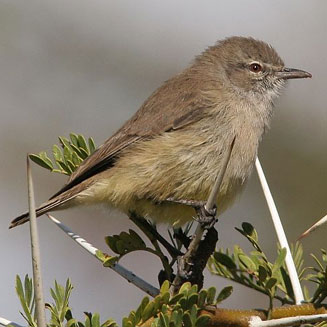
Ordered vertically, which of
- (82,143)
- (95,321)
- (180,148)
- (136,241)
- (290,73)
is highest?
(290,73)

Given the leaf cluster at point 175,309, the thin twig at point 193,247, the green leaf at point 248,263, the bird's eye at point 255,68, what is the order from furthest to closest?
the bird's eye at point 255,68 < the green leaf at point 248,263 < the thin twig at point 193,247 < the leaf cluster at point 175,309

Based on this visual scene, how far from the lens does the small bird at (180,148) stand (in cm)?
398

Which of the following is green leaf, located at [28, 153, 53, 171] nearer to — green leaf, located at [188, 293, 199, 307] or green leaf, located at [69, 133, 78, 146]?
green leaf, located at [69, 133, 78, 146]

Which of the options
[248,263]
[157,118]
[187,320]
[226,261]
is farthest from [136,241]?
[157,118]

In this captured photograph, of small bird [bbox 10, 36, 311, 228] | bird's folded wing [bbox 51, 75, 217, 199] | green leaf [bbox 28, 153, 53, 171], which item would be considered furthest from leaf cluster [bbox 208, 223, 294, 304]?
bird's folded wing [bbox 51, 75, 217, 199]

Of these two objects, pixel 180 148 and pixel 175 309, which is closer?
pixel 175 309

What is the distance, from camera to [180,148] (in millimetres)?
4164

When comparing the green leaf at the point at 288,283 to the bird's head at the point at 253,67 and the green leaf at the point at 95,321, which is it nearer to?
the green leaf at the point at 95,321

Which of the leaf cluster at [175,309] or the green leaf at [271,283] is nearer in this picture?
the leaf cluster at [175,309]

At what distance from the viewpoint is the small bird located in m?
3.98

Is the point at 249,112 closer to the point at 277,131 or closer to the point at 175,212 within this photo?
the point at 277,131

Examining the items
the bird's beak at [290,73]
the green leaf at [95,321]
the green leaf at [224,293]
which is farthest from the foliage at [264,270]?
the bird's beak at [290,73]

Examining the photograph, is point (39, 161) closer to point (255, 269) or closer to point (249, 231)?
point (249, 231)

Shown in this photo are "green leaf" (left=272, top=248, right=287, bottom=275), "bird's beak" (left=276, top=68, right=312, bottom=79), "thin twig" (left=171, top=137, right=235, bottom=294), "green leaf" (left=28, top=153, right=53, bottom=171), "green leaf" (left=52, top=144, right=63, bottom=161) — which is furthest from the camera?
"bird's beak" (left=276, top=68, right=312, bottom=79)
